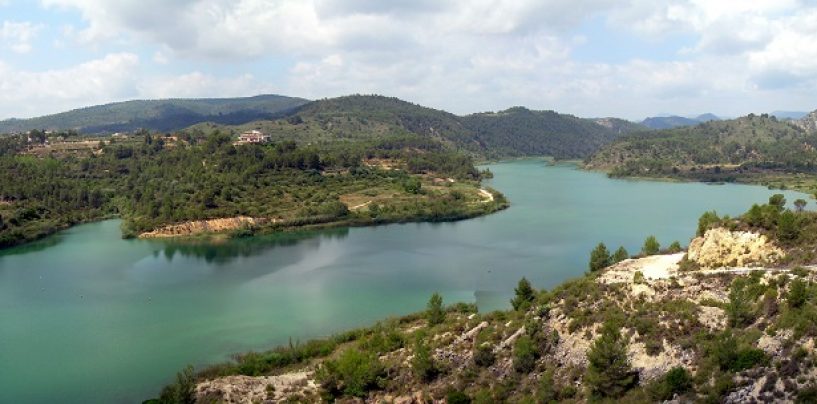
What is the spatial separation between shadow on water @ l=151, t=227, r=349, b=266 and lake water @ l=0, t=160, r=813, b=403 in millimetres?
278

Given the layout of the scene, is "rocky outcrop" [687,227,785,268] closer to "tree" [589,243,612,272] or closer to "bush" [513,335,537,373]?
"bush" [513,335,537,373]

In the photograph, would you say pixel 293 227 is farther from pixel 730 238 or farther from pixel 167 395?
pixel 730 238

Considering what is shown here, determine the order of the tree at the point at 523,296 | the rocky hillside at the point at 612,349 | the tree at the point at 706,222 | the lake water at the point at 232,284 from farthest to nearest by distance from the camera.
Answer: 1. the lake water at the point at 232,284
2. the tree at the point at 523,296
3. the tree at the point at 706,222
4. the rocky hillside at the point at 612,349

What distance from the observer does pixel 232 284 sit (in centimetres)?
5756

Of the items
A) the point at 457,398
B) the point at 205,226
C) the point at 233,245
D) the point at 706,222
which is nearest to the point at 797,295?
the point at 706,222

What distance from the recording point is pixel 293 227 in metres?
86.2

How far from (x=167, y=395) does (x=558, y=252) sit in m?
47.3

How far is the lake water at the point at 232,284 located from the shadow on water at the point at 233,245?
278 millimetres

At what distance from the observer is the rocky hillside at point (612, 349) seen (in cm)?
2312

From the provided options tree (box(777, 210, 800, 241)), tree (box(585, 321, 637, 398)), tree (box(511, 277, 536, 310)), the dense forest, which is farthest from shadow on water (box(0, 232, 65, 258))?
tree (box(777, 210, 800, 241))

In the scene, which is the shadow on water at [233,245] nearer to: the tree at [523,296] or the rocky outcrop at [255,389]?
the rocky outcrop at [255,389]

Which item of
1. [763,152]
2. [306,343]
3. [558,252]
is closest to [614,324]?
[306,343]

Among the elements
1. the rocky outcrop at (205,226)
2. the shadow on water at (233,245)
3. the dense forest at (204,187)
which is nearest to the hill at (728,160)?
the dense forest at (204,187)

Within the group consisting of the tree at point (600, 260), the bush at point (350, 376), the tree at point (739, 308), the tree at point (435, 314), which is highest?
the tree at point (739, 308)
